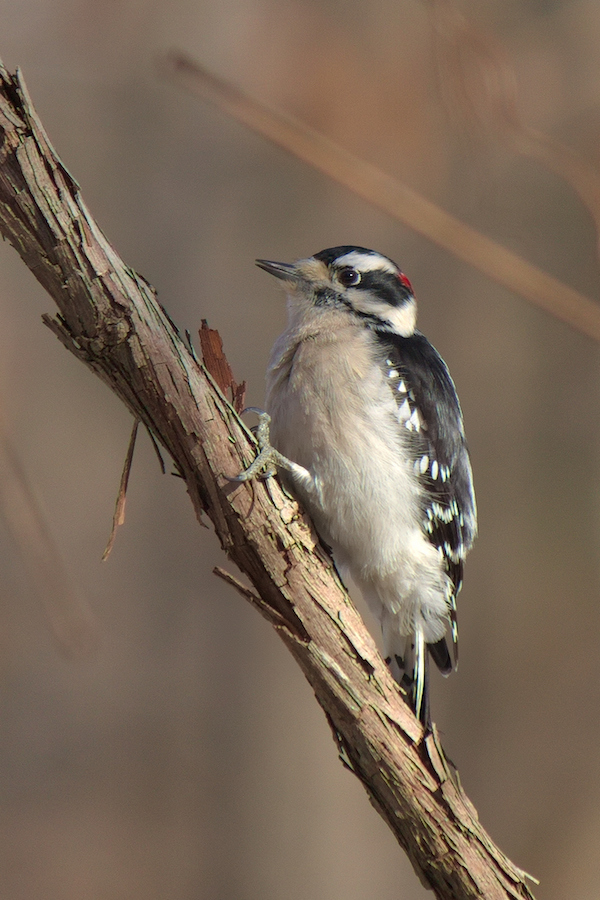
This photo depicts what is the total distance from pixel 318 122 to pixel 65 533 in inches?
163

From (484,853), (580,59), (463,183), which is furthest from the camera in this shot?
(463,183)

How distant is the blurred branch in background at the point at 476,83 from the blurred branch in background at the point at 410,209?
0.70 feet

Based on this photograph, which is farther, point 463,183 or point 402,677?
point 463,183

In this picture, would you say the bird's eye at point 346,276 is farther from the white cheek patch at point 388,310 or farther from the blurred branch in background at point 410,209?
the blurred branch in background at point 410,209

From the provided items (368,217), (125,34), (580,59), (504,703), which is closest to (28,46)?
(125,34)

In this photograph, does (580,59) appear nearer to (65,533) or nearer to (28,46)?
(28,46)

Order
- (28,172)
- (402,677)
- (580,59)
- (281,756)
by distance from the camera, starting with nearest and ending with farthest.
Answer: (28,172) → (402,677) → (281,756) → (580,59)

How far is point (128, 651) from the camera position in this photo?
7.60m

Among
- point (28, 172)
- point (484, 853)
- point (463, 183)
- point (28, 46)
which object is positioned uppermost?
point (463, 183)

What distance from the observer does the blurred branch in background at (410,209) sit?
71.8 inches

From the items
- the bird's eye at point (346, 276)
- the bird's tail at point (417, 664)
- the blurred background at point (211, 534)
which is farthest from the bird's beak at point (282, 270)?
the blurred background at point (211, 534)

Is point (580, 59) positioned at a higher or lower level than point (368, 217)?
higher

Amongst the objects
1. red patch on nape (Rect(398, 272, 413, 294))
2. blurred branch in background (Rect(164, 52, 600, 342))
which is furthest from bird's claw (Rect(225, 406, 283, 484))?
red patch on nape (Rect(398, 272, 413, 294))

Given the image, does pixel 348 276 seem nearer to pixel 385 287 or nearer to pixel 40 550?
pixel 385 287
